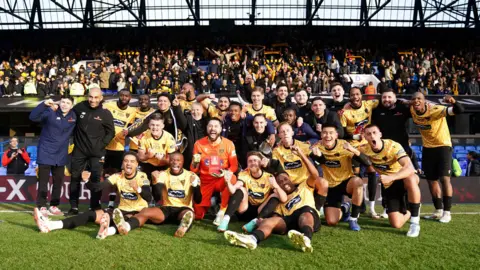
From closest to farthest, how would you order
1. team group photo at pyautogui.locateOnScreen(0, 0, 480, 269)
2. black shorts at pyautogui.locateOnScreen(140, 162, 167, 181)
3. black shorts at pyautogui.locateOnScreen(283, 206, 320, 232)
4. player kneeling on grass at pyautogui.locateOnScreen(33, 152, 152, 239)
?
team group photo at pyautogui.locateOnScreen(0, 0, 480, 269) → black shorts at pyautogui.locateOnScreen(283, 206, 320, 232) → player kneeling on grass at pyautogui.locateOnScreen(33, 152, 152, 239) → black shorts at pyautogui.locateOnScreen(140, 162, 167, 181)

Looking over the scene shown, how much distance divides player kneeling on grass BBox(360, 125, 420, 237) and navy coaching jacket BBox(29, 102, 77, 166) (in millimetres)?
4787

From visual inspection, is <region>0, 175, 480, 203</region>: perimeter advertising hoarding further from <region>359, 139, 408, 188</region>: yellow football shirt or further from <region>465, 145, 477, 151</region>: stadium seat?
<region>359, 139, 408, 188</region>: yellow football shirt

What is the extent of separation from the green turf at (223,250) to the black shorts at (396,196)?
0.31m

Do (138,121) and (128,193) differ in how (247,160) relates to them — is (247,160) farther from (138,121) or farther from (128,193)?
(138,121)

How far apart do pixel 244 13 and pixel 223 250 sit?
3165 cm

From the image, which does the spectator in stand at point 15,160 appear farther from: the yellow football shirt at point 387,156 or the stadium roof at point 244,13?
the stadium roof at point 244,13

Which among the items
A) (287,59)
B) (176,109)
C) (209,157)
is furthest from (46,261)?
(287,59)

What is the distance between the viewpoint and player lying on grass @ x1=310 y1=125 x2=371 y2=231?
19.4ft

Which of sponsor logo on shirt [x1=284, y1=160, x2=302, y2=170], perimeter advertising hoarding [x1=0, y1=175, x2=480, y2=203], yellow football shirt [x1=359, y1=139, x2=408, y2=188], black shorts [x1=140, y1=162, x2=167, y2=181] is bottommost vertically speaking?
perimeter advertising hoarding [x1=0, y1=175, x2=480, y2=203]

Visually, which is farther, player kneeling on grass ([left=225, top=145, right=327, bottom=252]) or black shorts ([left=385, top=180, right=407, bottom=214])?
black shorts ([left=385, top=180, right=407, bottom=214])

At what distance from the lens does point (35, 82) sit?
728 inches

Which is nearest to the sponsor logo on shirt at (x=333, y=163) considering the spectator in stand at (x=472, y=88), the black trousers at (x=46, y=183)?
the black trousers at (x=46, y=183)

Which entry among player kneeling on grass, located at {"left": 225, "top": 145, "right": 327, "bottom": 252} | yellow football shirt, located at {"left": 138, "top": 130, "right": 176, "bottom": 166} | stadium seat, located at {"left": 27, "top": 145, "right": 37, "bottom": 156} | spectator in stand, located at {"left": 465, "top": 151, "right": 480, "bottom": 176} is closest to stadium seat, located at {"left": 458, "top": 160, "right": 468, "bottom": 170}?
spectator in stand, located at {"left": 465, "top": 151, "right": 480, "bottom": 176}

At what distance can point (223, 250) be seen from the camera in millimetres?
4629
